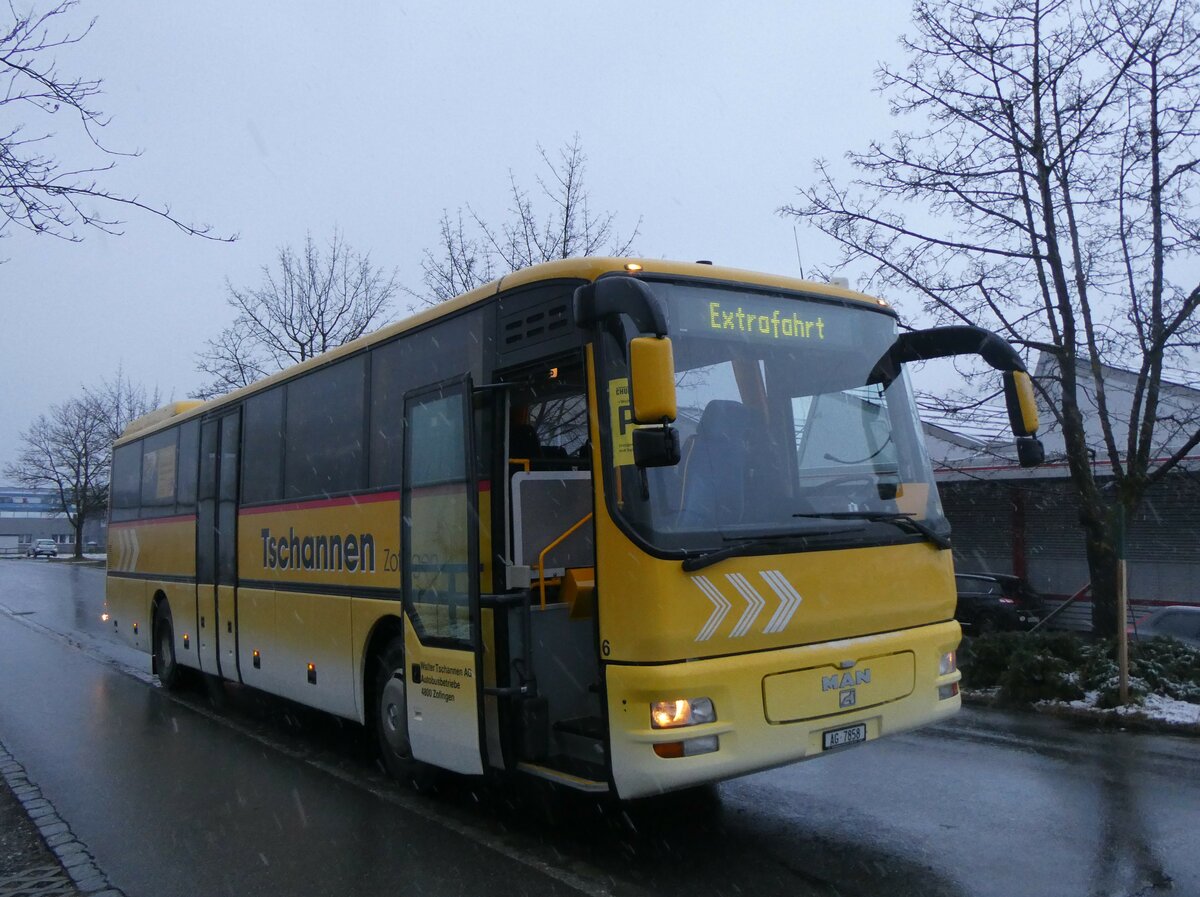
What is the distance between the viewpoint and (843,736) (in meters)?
5.46

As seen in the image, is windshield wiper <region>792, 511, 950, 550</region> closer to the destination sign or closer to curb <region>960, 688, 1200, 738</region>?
the destination sign

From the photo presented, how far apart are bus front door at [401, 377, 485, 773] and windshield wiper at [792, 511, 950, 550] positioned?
2.05 metres

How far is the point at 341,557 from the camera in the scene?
7984 millimetres

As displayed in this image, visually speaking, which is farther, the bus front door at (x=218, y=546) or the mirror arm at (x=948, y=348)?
the bus front door at (x=218, y=546)

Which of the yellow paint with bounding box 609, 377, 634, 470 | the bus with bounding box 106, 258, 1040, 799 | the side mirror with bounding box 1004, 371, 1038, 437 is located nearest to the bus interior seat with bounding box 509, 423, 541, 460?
the bus with bounding box 106, 258, 1040, 799

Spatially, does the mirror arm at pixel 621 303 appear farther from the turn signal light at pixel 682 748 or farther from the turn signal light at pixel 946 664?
the turn signal light at pixel 946 664

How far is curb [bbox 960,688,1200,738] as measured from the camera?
28.3 ft

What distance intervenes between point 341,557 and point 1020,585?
685 inches

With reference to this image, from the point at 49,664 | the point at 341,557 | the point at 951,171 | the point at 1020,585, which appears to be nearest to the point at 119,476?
the point at 49,664

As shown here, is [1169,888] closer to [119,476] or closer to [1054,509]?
[119,476]

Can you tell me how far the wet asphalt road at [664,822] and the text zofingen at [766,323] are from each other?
2.94m

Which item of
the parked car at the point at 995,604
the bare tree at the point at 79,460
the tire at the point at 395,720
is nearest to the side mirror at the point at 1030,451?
the tire at the point at 395,720

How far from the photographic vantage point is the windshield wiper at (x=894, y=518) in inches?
223

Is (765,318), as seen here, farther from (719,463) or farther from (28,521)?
(28,521)
